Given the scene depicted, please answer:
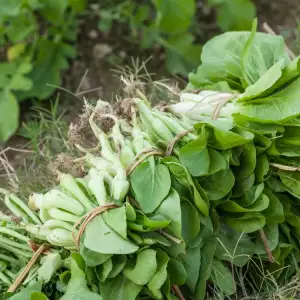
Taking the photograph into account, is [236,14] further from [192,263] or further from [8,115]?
[192,263]

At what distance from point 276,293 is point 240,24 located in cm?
99

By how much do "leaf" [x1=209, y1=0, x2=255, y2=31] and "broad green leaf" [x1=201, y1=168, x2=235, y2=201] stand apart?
35.9 inches

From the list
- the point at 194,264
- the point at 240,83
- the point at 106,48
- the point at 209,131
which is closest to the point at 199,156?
the point at 209,131

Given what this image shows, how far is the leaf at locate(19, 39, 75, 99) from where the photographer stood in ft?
6.29

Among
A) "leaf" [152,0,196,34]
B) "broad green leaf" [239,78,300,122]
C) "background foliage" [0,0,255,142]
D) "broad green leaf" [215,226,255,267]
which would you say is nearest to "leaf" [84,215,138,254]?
"broad green leaf" [215,226,255,267]

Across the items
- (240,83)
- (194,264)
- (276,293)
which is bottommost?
(276,293)

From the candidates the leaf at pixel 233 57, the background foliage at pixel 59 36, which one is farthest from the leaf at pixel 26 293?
the background foliage at pixel 59 36

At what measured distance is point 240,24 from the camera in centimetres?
191

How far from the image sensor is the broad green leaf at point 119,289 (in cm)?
101

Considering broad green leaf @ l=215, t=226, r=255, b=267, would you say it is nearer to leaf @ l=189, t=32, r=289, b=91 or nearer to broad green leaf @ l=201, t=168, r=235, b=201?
broad green leaf @ l=201, t=168, r=235, b=201

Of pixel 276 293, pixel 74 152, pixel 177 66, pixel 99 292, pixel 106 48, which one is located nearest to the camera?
pixel 99 292

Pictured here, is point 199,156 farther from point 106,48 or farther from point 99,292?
point 106,48

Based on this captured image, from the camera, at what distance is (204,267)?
3.58 ft

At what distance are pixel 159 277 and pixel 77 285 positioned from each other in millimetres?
131
